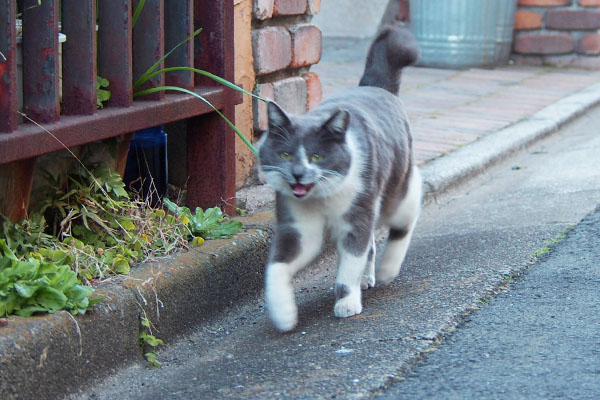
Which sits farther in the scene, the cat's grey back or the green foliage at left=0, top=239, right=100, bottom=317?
the cat's grey back

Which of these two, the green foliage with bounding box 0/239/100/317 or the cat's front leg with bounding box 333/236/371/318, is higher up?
the green foliage with bounding box 0/239/100/317

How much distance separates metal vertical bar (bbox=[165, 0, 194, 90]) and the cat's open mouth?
0.68m

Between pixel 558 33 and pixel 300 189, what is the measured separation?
632 cm

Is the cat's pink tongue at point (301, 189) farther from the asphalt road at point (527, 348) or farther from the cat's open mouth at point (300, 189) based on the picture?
the asphalt road at point (527, 348)

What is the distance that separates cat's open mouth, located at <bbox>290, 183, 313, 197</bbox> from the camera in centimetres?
249

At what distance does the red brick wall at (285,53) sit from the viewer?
3.43 meters

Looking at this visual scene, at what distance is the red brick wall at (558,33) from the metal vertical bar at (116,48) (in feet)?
20.6

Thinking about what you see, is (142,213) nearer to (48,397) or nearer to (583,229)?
(48,397)

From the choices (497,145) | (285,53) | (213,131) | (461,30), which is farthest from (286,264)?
(461,30)

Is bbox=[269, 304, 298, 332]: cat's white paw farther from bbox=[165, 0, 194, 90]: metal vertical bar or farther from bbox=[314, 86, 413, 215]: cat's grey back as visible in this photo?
bbox=[165, 0, 194, 90]: metal vertical bar

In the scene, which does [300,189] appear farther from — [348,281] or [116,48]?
[116,48]

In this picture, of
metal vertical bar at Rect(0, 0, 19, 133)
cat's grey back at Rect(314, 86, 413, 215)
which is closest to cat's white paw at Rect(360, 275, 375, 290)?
cat's grey back at Rect(314, 86, 413, 215)

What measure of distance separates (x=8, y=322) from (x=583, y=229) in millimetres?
2221

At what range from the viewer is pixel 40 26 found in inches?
90.7
